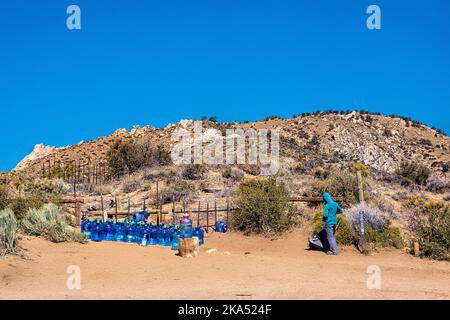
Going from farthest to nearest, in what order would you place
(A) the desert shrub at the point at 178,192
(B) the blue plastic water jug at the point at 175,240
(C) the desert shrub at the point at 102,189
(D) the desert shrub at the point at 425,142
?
(D) the desert shrub at the point at 425,142, (C) the desert shrub at the point at 102,189, (A) the desert shrub at the point at 178,192, (B) the blue plastic water jug at the point at 175,240

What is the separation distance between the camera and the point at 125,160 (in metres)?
35.0

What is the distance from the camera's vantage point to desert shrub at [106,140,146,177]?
34219 millimetres

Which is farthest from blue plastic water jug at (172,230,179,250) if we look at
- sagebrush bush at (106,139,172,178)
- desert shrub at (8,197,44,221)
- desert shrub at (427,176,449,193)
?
sagebrush bush at (106,139,172,178)

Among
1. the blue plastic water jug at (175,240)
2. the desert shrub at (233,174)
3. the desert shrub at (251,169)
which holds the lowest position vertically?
the blue plastic water jug at (175,240)

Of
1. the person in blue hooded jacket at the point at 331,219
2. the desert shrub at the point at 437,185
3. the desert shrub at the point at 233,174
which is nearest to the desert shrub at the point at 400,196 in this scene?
the desert shrub at the point at 437,185

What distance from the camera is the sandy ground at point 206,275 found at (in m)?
9.08

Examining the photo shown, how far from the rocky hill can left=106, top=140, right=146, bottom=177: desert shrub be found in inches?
419

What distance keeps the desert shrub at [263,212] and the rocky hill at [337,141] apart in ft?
86.8

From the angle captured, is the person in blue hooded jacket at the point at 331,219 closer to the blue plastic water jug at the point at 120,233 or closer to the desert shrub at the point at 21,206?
the blue plastic water jug at the point at 120,233

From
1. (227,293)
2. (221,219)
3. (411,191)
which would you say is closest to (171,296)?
(227,293)

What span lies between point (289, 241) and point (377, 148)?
40.3m

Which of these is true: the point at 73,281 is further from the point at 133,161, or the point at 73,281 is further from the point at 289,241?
the point at 133,161

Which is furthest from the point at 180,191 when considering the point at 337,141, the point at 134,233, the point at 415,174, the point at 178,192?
the point at 337,141
